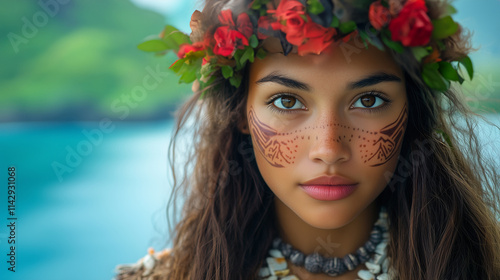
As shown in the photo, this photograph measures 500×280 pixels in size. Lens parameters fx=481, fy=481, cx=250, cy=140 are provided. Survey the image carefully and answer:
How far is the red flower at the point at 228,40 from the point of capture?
4.69 ft

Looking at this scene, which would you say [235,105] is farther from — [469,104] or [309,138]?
[469,104]

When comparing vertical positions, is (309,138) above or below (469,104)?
below

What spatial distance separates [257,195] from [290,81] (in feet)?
1.66

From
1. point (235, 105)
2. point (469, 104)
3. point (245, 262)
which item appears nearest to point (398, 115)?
point (469, 104)

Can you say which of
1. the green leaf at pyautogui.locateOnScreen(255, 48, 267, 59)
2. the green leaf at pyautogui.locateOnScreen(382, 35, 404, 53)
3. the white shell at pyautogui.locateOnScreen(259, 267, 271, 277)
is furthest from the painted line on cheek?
the white shell at pyautogui.locateOnScreen(259, 267, 271, 277)

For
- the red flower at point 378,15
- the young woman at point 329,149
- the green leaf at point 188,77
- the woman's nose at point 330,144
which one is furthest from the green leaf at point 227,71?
the red flower at point 378,15

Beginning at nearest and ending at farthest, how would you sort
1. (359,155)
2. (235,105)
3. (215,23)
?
(359,155), (215,23), (235,105)

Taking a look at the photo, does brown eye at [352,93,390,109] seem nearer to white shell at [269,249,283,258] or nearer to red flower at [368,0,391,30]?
red flower at [368,0,391,30]

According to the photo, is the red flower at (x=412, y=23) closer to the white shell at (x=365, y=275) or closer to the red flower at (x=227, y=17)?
the red flower at (x=227, y=17)

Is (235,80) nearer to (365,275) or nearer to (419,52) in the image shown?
(419,52)

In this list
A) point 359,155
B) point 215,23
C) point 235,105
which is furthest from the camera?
point 235,105

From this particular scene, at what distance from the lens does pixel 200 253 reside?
1.69 metres

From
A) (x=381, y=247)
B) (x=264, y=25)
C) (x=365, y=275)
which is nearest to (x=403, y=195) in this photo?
(x=381, y=247)

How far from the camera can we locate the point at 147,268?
1.86 metres
